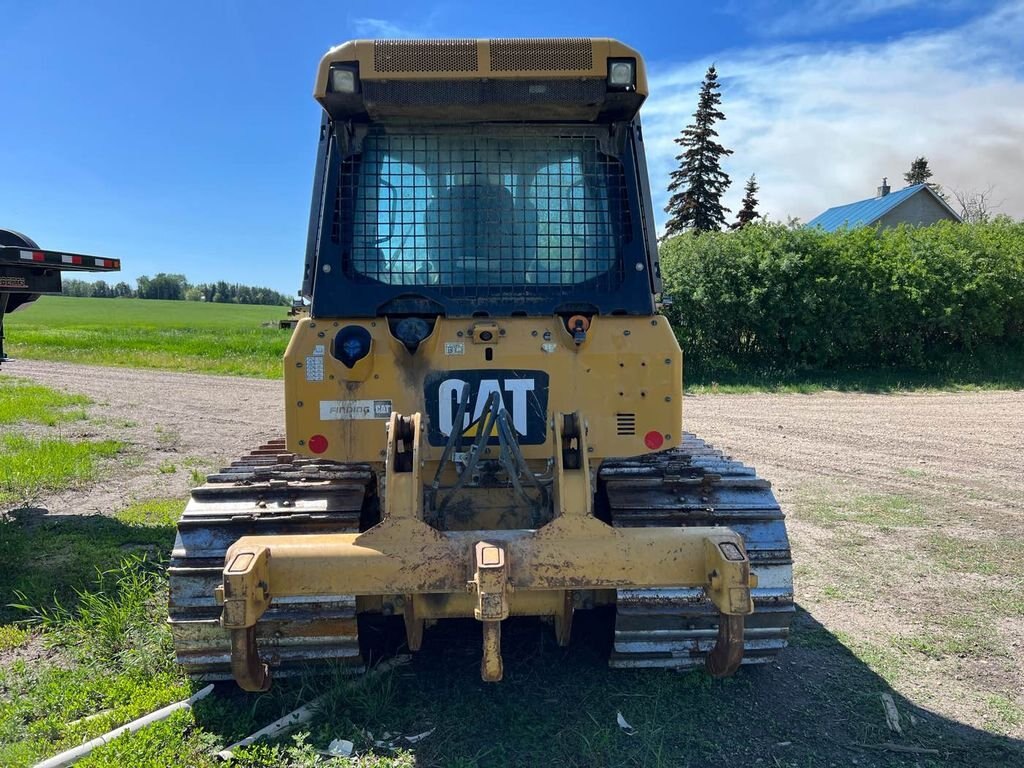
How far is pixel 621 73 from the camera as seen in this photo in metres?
3.71

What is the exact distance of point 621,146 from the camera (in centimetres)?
398

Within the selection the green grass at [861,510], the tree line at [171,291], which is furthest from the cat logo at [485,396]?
the tree line at [171,291]

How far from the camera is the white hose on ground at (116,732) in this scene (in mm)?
3154

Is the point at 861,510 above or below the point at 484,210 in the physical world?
below

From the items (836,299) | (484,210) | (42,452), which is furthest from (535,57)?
(836,299)

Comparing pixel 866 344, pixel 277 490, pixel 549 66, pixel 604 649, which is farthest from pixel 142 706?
pixel 866 344

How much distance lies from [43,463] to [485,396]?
7.02m

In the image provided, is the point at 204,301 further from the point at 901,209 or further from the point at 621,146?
the point at 621,146

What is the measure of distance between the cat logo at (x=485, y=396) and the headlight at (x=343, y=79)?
1405mm

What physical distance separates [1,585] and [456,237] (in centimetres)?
391

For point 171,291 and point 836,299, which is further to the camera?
point 171,291

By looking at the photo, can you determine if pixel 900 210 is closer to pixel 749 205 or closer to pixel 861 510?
pixel 749 205

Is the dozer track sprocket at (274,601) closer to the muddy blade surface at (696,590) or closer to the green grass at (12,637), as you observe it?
the muddy blade surface at (696,590)

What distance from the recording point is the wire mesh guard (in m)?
3.91
